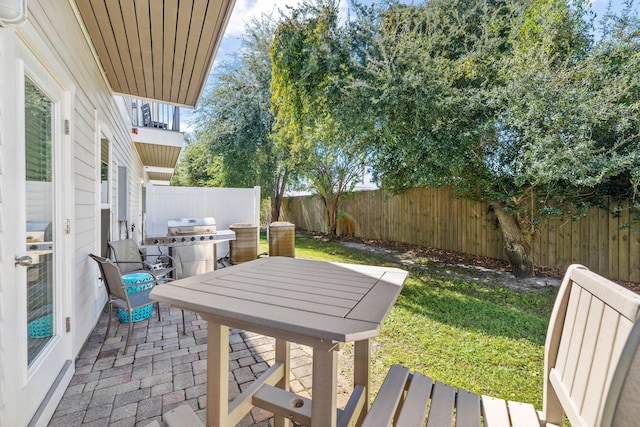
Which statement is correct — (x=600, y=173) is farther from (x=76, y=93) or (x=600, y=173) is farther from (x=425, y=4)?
(x=76, y=93)

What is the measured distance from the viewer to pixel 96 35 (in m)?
2.97

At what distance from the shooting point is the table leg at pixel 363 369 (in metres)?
1.70

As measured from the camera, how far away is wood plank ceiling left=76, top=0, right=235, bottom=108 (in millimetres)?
2500

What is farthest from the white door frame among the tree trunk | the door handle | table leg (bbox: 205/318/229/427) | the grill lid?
the tree trunk

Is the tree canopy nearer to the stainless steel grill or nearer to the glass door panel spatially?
the stainless steel grill

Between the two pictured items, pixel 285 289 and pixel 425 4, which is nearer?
pixel 285 289

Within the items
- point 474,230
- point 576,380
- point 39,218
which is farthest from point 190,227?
point 474,230

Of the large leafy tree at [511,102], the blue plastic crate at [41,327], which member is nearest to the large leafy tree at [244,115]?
the large leafy tree at [511,102]

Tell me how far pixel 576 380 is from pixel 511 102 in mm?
4191

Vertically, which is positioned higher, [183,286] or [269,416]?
[183,286]

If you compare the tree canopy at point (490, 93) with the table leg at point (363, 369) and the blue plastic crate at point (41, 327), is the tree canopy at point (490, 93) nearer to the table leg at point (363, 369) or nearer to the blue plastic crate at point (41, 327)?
the table leg at point (363, 369)

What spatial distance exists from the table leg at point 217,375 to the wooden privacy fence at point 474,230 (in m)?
5.95

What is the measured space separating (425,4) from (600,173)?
4102 mm

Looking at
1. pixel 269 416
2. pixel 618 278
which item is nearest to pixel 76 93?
pixel 269 416
